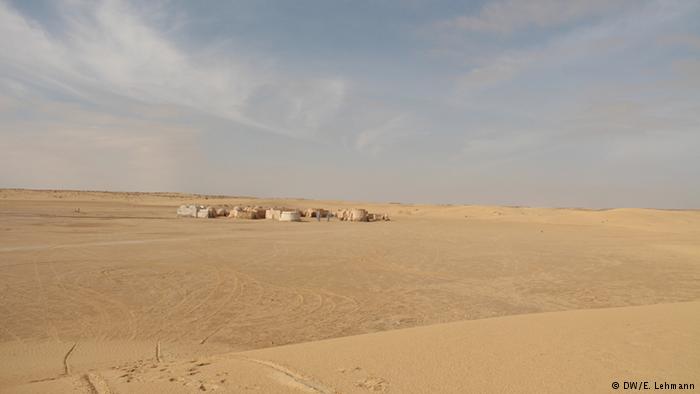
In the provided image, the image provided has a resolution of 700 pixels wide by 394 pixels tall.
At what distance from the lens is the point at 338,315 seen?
6469 millimetres

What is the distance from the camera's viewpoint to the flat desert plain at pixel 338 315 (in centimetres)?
333

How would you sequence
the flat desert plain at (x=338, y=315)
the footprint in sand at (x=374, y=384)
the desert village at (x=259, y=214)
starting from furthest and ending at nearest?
the desert village at (x=259, y=214), the flat desert plain at (x=338, y=315), the footprint in sand at (x=374, y=384)

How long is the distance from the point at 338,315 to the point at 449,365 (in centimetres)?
319

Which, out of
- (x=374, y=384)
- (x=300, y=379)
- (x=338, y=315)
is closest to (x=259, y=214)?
(x=338, y=315)

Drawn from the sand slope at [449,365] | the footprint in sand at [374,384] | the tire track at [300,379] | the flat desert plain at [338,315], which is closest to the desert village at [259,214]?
the flat desert plain at [338,315]

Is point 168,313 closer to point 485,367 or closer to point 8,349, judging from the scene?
point 8,349

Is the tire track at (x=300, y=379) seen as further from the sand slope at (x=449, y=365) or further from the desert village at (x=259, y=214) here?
the desert village at (x=259, y=214)

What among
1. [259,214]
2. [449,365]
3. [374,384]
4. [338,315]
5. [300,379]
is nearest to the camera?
[374,384]

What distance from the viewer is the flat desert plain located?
10.9 feet

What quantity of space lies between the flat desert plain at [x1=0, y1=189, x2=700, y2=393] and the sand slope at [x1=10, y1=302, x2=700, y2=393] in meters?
0.02

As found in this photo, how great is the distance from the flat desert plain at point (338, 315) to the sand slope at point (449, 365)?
17 mm

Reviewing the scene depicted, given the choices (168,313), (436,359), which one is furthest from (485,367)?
(168,313)

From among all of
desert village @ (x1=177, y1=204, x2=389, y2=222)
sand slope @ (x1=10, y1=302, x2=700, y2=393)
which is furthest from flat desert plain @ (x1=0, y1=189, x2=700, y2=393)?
desert village @ (x1=177, y1=204, x2=389, y2=222)

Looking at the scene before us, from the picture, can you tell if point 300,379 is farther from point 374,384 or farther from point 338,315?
point 338,315
